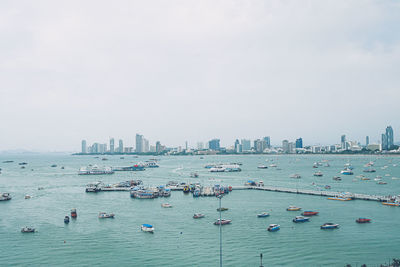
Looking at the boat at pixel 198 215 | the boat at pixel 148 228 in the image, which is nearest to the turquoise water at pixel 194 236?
the boat at pixel 148 228

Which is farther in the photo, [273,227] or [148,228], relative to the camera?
[148,228]

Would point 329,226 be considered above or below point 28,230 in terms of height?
above

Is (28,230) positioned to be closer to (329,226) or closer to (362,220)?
(329,226)

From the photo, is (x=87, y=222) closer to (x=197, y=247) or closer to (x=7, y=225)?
(x=7, y=225)

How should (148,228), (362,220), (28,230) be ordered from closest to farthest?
(148,228)
(28,230)
(362,220)

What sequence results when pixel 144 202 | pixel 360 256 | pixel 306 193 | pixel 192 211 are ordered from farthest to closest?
pixel 306 193, pixel 144 202, pixel 192 211, pixel 360 256

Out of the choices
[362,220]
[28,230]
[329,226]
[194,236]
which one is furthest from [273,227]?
[28,230]

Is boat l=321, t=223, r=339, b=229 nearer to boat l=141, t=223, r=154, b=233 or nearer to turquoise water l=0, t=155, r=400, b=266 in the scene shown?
turquoise water l=0, t=155, r=400, b=266

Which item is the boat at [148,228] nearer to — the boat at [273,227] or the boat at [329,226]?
the boat at [273,227]

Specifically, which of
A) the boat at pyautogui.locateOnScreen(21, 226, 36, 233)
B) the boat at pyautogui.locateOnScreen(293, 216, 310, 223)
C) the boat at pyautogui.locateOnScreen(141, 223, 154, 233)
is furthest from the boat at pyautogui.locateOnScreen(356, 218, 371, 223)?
the boat at pyautogui.locateOnScreen(21, 226, 36, 233)

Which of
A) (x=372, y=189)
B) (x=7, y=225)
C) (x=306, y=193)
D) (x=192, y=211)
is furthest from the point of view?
(x=372, y=189)

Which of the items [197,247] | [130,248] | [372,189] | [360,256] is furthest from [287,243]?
[372,189]
